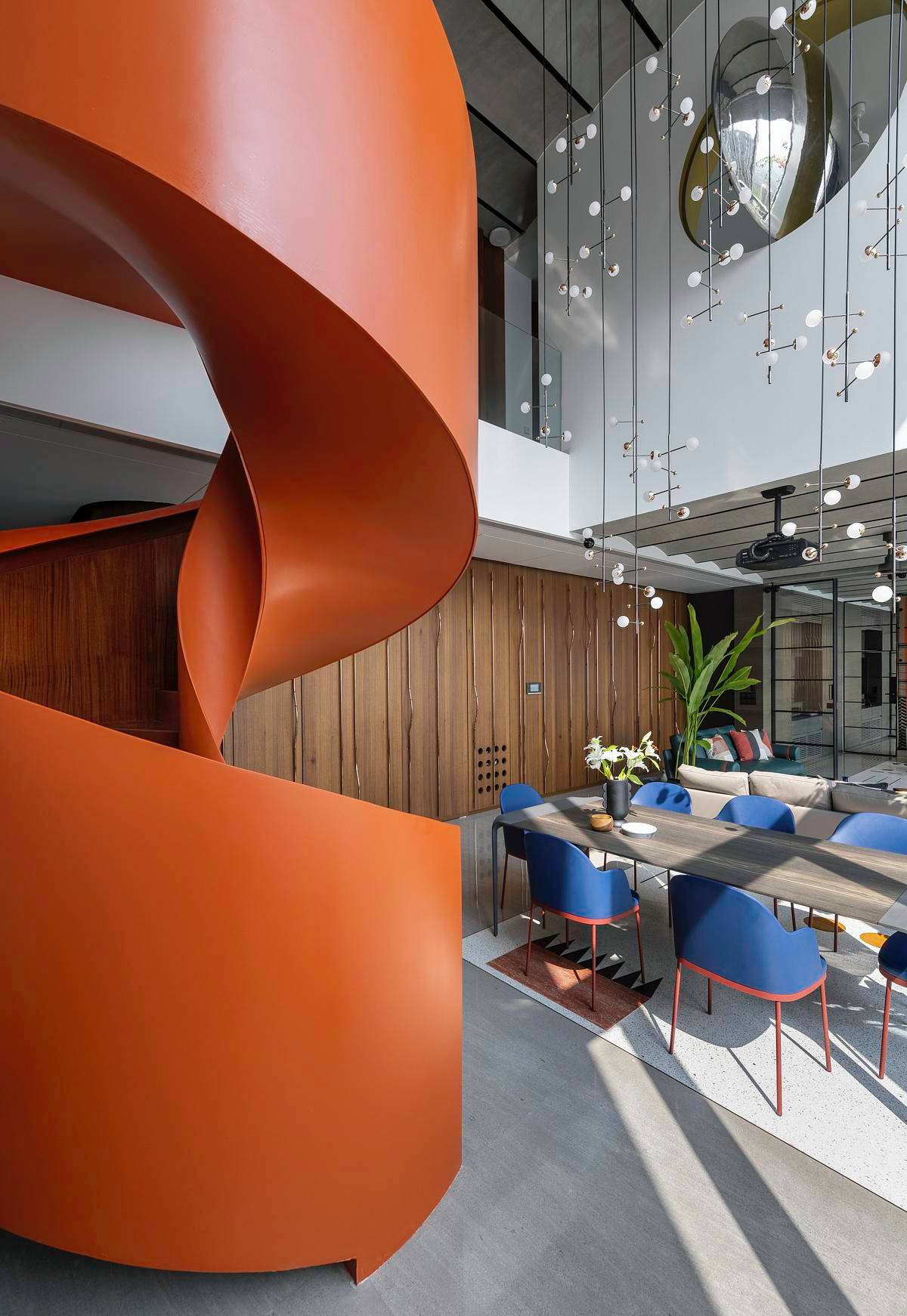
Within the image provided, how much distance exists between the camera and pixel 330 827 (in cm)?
152

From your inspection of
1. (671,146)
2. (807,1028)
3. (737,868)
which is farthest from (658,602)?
(671,146)

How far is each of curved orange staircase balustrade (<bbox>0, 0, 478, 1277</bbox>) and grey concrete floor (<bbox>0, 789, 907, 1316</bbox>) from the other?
7.0 inches

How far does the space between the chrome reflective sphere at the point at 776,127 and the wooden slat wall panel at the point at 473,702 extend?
12.0ft

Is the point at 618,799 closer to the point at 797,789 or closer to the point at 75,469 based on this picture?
the point at 797,789

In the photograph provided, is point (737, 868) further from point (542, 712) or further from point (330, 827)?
point (542, 712)

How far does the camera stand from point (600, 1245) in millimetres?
1694

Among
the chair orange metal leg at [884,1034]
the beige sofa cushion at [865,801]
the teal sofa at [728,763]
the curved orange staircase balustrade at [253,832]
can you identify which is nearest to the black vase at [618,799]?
the chair orange metal leg at [884,1034]

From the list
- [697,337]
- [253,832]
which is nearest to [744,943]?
[253,832]

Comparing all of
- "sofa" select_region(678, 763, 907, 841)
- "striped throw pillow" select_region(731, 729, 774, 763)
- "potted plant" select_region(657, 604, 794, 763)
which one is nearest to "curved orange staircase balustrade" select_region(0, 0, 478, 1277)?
"sofa" select_region(678, 763, 907, 841)

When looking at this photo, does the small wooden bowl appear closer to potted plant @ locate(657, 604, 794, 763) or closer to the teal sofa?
potted plant @ locate(657, 604, 794, 763)

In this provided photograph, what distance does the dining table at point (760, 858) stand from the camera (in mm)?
Result: 2312

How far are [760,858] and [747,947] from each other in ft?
2.14

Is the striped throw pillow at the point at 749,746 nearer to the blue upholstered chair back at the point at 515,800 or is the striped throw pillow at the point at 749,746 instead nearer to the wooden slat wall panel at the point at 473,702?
the wooden slat wall panel at the point at 473,702

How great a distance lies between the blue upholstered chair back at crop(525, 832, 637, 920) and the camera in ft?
9.48
